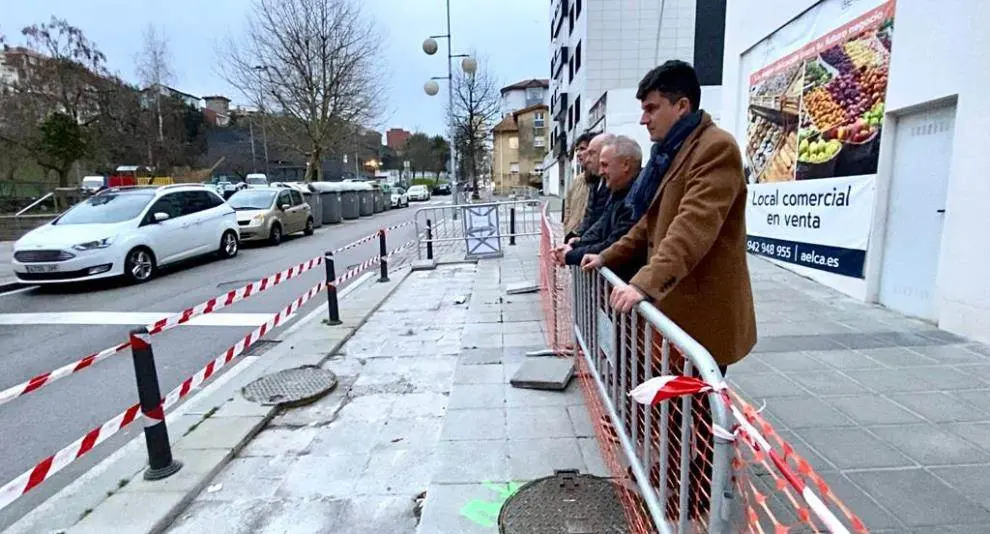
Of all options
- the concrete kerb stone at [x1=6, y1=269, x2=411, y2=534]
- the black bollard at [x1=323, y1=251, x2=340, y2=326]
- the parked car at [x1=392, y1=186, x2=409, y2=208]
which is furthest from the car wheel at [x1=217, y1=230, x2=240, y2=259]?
the parked car at [x1=392, y1=186, x2=409, y2=208]

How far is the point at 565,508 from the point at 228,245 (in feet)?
38.6

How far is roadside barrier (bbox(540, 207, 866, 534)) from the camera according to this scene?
1.32 m

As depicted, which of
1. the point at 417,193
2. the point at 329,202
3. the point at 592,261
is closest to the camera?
the point at 592,261

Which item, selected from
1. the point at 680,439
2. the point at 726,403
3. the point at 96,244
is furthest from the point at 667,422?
the point at 96,244

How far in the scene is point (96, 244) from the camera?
8.45 metres

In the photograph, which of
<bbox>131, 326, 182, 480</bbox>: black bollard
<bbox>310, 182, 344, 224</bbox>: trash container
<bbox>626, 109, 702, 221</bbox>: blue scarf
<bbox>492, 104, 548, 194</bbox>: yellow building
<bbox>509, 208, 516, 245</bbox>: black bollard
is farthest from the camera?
<bbox>492, 104, 548, 194</bbox>: yellow building

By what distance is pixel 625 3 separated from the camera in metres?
24.6

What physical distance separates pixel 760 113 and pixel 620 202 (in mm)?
6638

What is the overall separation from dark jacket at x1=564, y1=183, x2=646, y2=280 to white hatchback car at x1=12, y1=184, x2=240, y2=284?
28.1ft

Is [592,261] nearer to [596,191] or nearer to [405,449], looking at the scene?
[596,191]

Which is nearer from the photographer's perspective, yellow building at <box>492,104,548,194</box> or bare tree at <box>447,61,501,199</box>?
bare tree at <box>447,61,501,199</box>

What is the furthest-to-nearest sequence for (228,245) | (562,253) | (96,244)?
1. (228,245)
2. (96,244)
3. (562,253)

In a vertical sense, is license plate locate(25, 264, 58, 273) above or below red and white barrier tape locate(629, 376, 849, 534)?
below

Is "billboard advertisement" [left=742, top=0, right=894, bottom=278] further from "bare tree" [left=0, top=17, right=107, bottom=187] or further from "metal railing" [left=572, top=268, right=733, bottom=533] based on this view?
"bare tree" [left=0, top=17, right=107, bottom=187]
